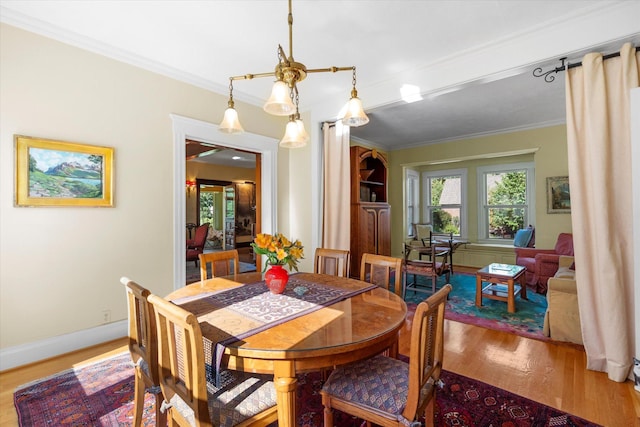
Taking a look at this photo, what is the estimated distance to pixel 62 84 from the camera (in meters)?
2.47

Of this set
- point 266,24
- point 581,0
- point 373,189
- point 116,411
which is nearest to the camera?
point 116,411

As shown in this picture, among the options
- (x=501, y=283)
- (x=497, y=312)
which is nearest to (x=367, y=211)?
(x=501, y=283)

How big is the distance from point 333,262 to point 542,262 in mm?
3539

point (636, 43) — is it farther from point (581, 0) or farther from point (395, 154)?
point (395, 154)

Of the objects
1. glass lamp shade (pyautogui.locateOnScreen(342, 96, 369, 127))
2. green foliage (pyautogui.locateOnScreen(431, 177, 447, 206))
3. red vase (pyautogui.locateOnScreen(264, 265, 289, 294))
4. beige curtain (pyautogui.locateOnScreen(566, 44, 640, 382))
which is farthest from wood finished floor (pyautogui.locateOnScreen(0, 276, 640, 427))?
green foliage (pyautogui.locateOnScreen(431, 177, 447, 206))

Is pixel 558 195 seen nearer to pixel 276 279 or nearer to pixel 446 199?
pixel 446 199

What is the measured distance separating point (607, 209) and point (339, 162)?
106 inches

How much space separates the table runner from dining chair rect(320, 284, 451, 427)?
1.27ft

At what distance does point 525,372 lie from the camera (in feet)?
7.34

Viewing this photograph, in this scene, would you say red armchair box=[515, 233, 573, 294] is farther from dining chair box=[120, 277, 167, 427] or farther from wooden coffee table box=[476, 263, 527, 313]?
dining chair box=[120, 277, 167, 427]

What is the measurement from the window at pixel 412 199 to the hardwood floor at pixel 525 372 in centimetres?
400

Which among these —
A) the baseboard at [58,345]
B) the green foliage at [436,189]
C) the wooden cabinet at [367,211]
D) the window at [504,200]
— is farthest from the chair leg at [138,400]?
the green foliage at [436,189]

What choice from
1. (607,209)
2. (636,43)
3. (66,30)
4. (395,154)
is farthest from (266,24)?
(395,154)

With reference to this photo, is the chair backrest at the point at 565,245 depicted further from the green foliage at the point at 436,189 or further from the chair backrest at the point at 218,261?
the chair backrest at the point at 218,261
